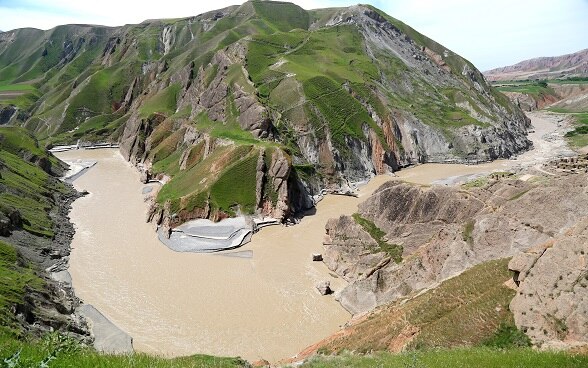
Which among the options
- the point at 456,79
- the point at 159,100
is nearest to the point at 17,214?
the point at 159,100

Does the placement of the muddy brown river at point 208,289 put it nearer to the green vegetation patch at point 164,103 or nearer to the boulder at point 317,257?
the boulder at point 317,257

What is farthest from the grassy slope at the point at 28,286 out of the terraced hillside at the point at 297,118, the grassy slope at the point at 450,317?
the terraced hillside at the point at 297,118

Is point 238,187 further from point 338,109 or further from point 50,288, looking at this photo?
point 338,109

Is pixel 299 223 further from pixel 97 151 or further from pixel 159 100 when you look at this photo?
pixel 97 151

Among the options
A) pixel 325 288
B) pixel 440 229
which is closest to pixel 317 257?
pixel 325 288

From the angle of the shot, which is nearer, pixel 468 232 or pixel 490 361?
pixel 490 361

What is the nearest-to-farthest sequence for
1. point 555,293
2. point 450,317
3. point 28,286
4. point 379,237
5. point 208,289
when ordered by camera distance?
1. point 555,293
2. point 450,317
3. point 28,286
4. point 379,237
5. point 208,289
